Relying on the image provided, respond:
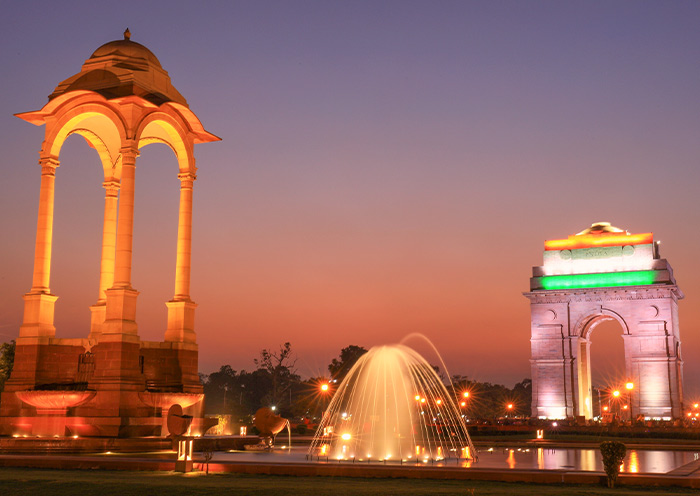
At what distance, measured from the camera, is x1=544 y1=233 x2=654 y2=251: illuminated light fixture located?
2722 inches

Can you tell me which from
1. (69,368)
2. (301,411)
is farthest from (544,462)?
(301,411)

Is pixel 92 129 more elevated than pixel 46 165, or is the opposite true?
pixel 92 129

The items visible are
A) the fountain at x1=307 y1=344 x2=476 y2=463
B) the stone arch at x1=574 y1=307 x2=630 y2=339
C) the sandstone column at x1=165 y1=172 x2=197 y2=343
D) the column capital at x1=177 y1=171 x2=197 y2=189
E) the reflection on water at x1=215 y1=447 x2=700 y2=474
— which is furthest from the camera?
the stone arch at x1=574 y1=307 x2=630 y2=339

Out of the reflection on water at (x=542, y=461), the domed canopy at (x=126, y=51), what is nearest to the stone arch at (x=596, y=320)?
the reflection on water at (x=542, y=461)

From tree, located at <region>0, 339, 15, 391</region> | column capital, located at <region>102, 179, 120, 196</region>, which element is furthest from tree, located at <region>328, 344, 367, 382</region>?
column capital, located at <region>102, 179, 120, 196</region>

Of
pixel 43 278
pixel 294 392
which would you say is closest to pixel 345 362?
pixel 294 392

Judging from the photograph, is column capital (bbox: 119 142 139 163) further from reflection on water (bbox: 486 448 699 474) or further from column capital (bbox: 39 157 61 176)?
reflection on water (bbox: 486 448 699 474)

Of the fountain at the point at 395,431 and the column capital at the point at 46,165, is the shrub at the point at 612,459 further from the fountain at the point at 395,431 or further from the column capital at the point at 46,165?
the column capital at the point at 46,165

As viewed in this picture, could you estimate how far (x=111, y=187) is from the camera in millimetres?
33469

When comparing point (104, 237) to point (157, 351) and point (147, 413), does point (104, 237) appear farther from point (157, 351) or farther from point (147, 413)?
point (147, 413)

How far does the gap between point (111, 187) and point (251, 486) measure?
21103 millimetres

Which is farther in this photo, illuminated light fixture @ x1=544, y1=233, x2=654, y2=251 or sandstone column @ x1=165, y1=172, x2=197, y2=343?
illuminated light fixture @ x1=544, y1=233, x2=654, y2=251

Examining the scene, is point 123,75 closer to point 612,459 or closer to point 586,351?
point 612,459

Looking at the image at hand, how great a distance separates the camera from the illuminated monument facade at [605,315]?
6512 centimetres
